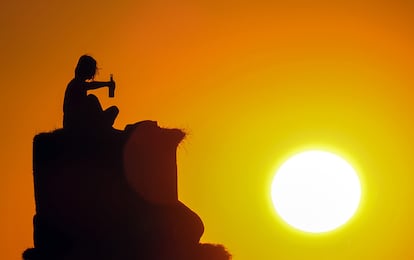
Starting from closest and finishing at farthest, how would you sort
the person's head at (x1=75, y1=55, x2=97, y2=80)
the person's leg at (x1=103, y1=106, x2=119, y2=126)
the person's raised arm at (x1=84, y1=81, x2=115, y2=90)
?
the person's head at (x1=75, y1=55, x2=97, y2=80) < the person's leg at (x1=103, y1=106, x2=119, y2=126) < the person's raised arm at (x1=84, y1=81, x2=115, y2=90)

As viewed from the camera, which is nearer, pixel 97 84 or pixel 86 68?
pixel 86 68

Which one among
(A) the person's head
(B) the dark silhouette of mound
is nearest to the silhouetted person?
(A) the person's head

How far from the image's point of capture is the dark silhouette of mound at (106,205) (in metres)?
21.5

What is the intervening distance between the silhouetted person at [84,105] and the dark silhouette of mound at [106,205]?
1.53ft

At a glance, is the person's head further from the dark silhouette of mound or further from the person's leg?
the dark silhouette of mound

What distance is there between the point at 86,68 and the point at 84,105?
2.44ft

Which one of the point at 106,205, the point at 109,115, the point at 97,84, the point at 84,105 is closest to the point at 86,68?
the point at 97,84

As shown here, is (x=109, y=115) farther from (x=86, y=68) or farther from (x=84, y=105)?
(x=86, y=68)

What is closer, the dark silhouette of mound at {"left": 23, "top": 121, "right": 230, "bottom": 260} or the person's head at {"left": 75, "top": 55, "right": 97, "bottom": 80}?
the dark silhouette of mound at {"left": 23, "top": 121, "right": 230, "bottom": 260}

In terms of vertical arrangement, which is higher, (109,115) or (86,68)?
(86,68)

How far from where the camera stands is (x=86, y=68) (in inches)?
891

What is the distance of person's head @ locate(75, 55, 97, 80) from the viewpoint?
2245 cm

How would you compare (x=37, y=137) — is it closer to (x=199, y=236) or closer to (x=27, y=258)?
(x=27, y=258)

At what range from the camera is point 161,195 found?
2227 cm
